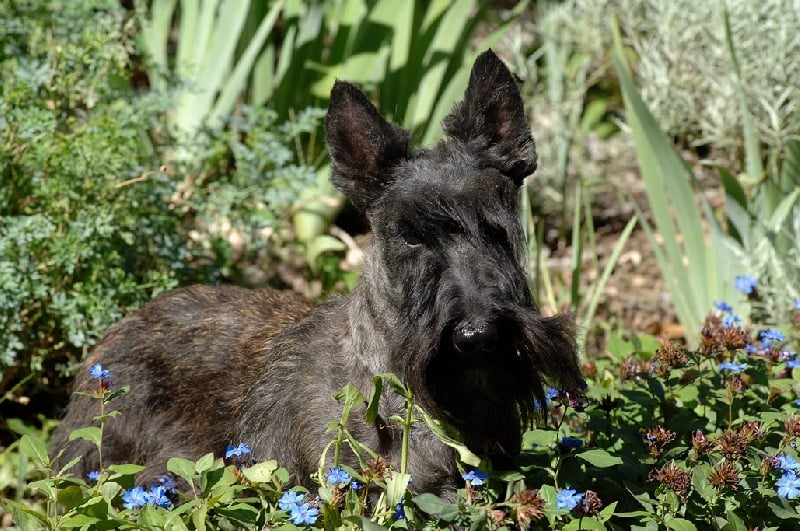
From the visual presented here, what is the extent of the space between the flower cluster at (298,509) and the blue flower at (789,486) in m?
1.32

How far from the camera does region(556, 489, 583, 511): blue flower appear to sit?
2.73 meters

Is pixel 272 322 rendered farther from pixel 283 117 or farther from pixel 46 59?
pixel 283 117

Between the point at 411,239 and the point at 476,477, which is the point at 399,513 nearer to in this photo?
the point at 476,477

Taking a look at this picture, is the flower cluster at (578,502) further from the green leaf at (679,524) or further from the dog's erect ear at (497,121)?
the dog's erect ear at (497,121)

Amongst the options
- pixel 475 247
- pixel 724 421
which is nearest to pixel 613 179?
pixel 724 421

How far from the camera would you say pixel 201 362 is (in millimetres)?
4230

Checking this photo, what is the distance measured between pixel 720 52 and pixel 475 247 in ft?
12.4

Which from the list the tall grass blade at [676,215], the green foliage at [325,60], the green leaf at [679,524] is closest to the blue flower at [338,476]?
the green leaf at [679,524]

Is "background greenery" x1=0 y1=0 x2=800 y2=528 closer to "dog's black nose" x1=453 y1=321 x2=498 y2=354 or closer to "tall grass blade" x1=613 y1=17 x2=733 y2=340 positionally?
"tall grass blade" x1=613 y1=17 x2=733 y2=340

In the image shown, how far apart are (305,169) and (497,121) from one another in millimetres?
2071

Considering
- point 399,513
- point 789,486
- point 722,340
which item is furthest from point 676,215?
point 399,513

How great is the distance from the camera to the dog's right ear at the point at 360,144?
3438mm

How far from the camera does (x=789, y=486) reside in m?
2.86

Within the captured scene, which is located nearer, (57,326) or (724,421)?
(724,421)
